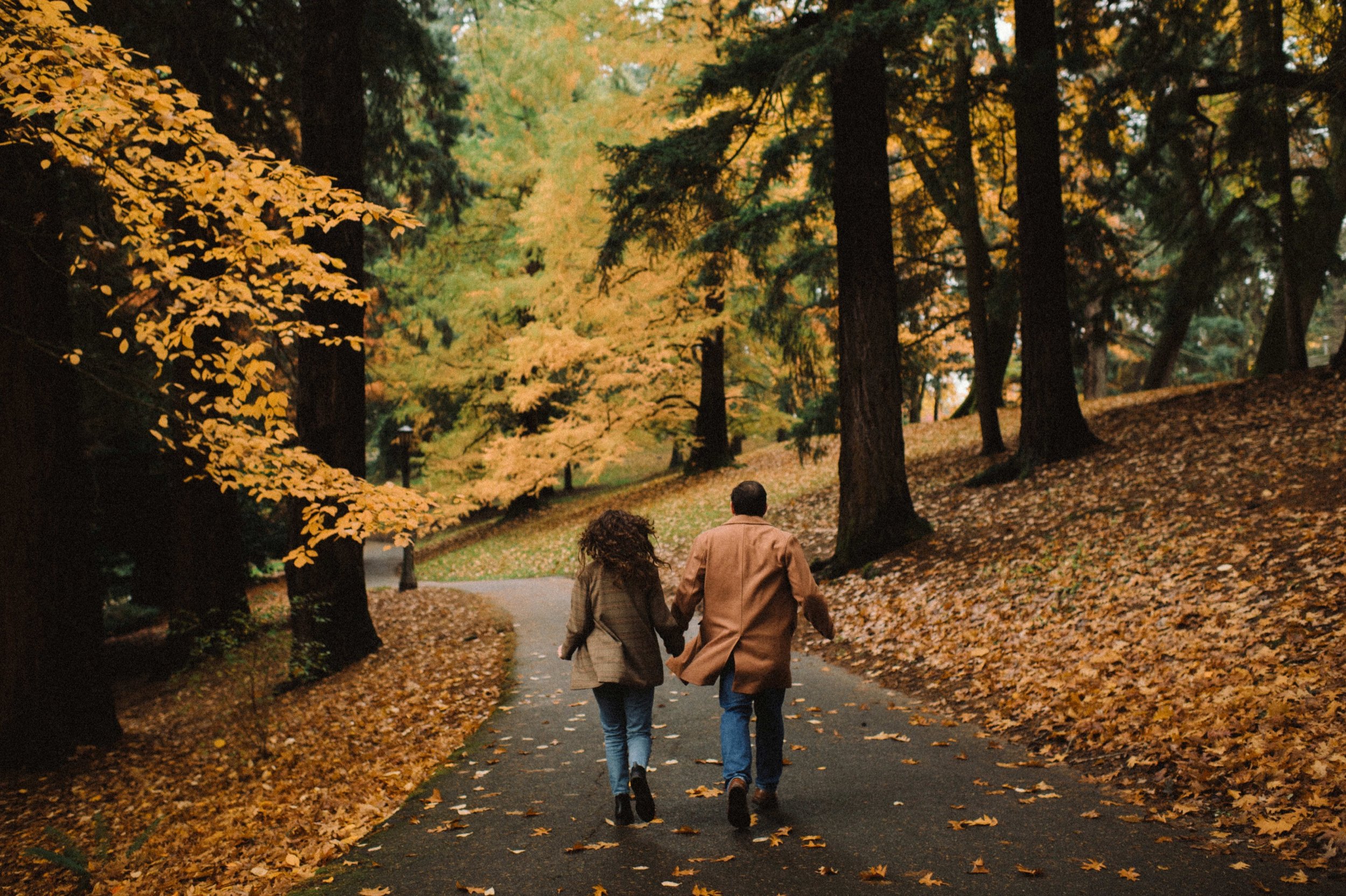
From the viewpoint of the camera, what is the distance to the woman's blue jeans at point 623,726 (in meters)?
4.52

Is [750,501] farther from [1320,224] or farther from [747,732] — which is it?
[1320,224]

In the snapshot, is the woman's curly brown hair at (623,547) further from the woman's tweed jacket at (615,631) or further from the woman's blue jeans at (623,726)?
the woman's blue jeans at (623,726)

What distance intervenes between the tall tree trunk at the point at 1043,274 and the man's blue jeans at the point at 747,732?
29.8 ft

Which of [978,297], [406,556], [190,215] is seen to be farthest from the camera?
[406,556]

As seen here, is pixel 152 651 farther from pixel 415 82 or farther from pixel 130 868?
pixel 130 868

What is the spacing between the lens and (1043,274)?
12.1m

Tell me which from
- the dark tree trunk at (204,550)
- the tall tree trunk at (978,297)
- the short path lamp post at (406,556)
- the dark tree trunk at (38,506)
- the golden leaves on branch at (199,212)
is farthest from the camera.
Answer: the short path lamp post at (406,556)

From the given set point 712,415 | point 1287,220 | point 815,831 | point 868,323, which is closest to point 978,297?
point 1287,220

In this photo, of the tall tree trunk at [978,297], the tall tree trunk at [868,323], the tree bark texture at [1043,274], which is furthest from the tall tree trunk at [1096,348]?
the tall tree trunk at [868,323]

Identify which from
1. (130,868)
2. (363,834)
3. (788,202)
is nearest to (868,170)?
(788,202)

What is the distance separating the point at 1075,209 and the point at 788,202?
6.41 meters

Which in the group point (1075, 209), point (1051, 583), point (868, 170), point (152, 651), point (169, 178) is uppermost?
point (1075, 209)

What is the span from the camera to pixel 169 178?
5469 millimetres

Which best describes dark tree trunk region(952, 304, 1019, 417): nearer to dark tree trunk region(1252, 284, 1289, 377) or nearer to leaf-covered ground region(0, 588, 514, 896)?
dark tree trunk region(1252, 284, 1289, 377)
